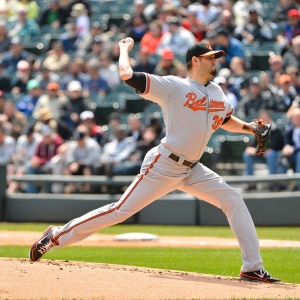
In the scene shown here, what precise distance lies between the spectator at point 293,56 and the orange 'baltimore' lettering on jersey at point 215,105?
818cm

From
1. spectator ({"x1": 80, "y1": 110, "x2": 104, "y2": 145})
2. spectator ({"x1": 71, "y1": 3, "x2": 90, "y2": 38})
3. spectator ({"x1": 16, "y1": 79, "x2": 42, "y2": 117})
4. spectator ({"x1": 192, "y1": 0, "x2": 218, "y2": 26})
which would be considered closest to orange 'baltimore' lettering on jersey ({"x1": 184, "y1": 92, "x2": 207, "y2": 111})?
spectator ({"x1": 80, "y1": 110, "x2": 104, "y2": 145})

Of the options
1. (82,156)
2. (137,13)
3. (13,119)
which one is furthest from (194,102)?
(137,13)

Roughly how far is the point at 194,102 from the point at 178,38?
10.0 metres

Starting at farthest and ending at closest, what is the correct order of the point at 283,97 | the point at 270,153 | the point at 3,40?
the point at 3,40, the point at 283,97, the point at 270,153

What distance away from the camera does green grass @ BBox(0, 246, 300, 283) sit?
24.5 feet

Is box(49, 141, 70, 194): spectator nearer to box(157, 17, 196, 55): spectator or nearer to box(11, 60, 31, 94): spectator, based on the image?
box(157, 17, 196, 55): spectator

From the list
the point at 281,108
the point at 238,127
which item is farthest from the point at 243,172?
the point at 238,127

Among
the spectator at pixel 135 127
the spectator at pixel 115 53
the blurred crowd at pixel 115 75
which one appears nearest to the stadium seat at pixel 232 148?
the blurred crowd at pixel 115 75

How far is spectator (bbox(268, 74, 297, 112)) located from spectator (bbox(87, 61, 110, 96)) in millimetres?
4232

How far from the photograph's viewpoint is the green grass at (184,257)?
24.5 ft

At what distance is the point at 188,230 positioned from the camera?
12.0 m

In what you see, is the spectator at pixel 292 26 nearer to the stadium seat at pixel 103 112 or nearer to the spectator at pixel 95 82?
the stadium seat at pixel 103 112

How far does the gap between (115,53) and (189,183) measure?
10.8m

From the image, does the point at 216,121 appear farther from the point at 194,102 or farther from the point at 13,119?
the point at 13,119
